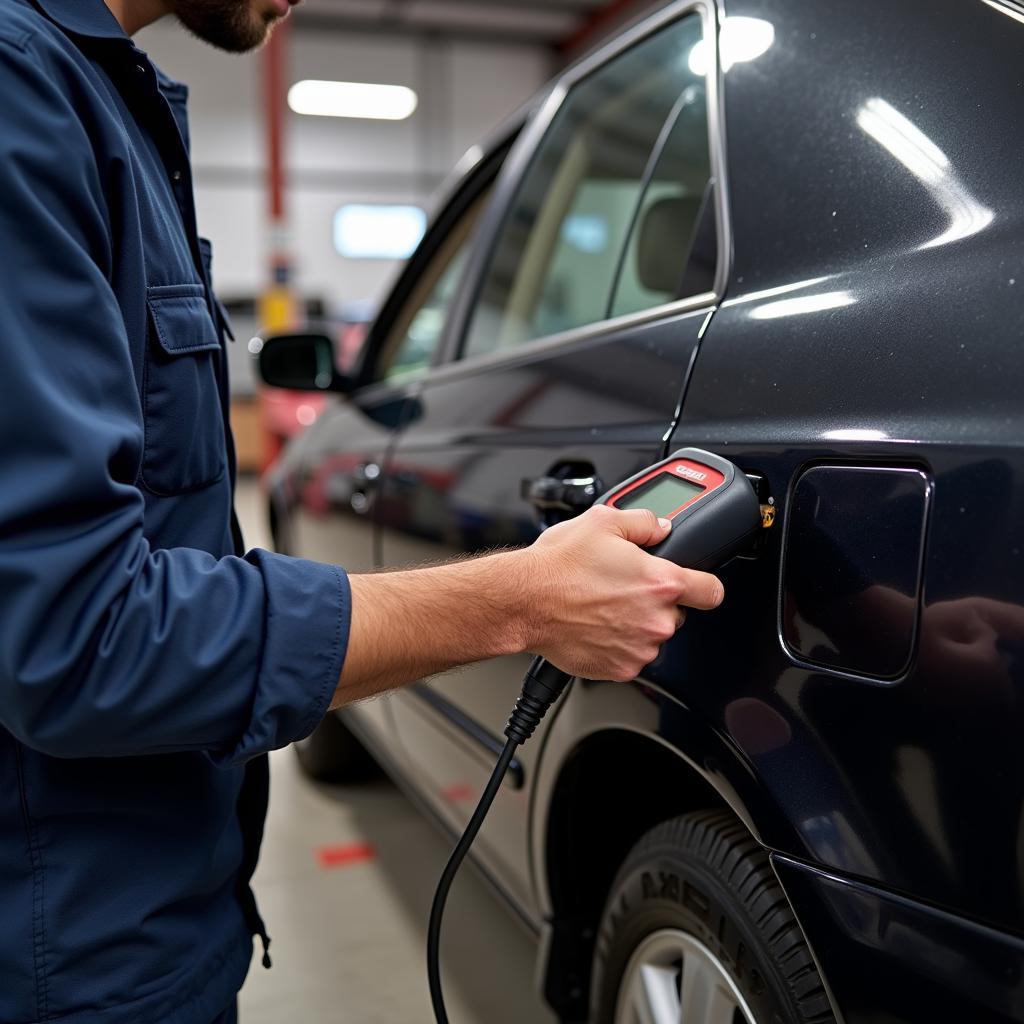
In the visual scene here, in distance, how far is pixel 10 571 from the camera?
0.65 m

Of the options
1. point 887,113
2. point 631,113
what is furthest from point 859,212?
point 631,113

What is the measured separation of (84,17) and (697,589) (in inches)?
26.8

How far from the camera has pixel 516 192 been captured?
75.8 inches

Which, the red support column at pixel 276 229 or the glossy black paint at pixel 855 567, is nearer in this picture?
the glossy black paint at pixel 855 567

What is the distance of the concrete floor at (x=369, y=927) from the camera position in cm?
191

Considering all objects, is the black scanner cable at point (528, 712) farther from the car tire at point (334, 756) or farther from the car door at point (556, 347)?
the car tire at point (334, 756)

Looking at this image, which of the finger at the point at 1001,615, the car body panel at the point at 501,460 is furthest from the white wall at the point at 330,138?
the finger at the point at 1001,615

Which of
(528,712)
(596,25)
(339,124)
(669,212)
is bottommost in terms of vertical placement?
(528,712)

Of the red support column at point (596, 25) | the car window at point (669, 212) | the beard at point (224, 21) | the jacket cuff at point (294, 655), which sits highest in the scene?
the red support column at point (596, 25)

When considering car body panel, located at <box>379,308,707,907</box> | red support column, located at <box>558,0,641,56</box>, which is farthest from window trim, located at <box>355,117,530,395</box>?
red support column, located at <box>558,0,641,56</box>

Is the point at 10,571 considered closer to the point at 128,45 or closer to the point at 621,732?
the point at 128,45

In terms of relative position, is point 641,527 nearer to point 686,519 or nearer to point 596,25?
point 686,519

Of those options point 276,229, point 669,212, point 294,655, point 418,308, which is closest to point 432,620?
point 294,655

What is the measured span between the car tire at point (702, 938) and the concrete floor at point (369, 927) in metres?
0.67
